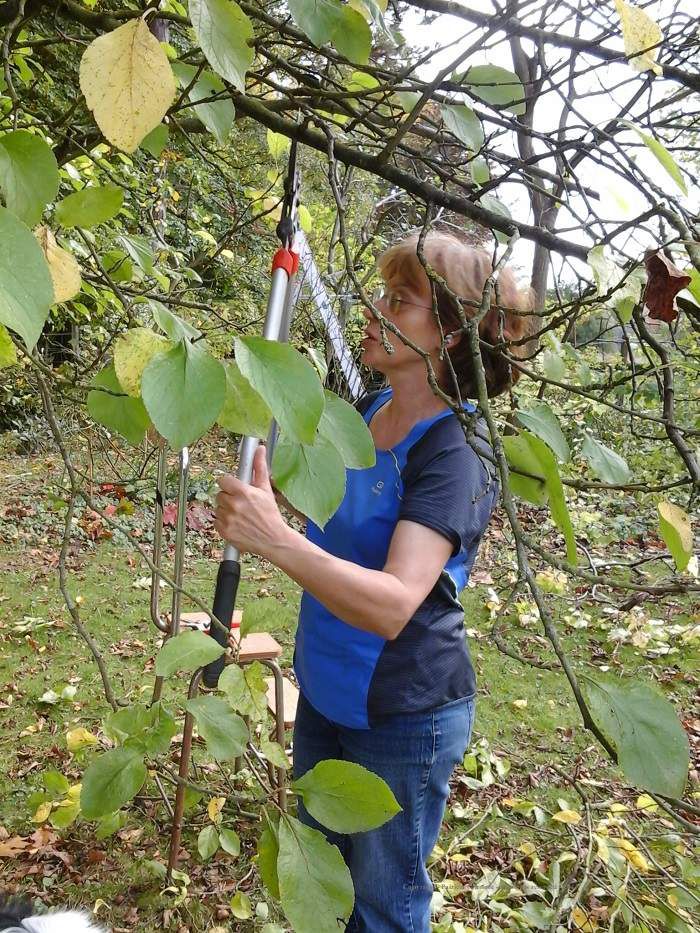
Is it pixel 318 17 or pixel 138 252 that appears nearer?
pixel 318 17

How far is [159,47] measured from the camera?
55 centimetres

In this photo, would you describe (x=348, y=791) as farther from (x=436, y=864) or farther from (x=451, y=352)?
(x=436, y=864)

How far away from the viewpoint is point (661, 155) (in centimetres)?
60

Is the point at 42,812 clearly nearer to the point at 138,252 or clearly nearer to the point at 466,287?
the point at 138,252

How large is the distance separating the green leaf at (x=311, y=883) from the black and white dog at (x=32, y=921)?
1.04 metres

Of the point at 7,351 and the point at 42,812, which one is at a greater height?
the point at 7,351

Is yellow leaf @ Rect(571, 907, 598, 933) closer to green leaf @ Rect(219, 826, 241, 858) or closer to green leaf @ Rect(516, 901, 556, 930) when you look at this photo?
green leaf @ Rect(516, 901, 556, 930)

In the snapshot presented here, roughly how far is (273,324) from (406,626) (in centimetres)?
72

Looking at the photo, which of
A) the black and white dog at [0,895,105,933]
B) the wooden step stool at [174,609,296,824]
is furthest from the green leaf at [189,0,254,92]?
the black and white dog at [0,895,105,933]

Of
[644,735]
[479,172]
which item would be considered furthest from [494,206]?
[644,735]

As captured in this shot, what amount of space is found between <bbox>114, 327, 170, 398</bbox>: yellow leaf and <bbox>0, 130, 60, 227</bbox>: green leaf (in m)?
0.14

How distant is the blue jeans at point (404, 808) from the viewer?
1.43m

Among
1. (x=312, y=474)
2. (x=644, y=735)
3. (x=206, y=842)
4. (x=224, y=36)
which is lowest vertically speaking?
(x=206, y=842)

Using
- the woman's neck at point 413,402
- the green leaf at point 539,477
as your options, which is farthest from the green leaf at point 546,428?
the woman's neck at point 413,402
